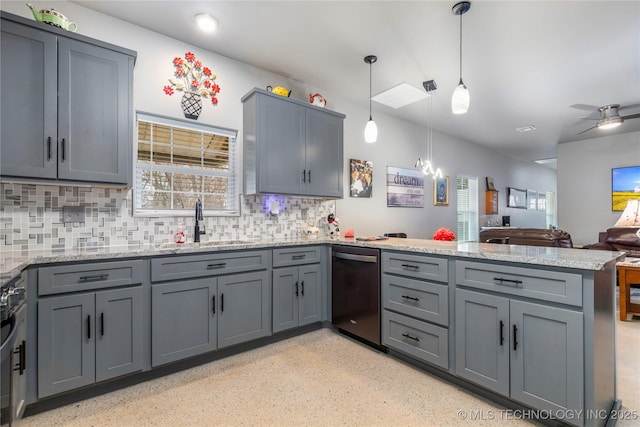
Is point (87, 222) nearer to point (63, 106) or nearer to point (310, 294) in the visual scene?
point (63, 106)

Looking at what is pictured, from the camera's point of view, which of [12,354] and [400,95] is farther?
[400,95]

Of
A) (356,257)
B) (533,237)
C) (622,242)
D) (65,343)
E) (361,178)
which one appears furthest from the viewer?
(622,242)

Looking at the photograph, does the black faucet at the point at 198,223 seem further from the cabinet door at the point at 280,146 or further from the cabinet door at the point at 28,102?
the cabinet door at the point at 28,102

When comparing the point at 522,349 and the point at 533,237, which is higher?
the point at 533,237

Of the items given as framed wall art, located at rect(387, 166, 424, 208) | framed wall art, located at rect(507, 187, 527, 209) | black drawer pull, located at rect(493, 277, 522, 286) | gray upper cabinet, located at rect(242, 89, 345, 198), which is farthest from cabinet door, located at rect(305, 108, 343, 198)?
framed wall art, located at rect(507, 187, 527, 209)

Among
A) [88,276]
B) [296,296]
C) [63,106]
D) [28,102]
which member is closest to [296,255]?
[296,296]

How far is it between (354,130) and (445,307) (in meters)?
2.97

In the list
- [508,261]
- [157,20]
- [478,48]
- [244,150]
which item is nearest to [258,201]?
[244,150]

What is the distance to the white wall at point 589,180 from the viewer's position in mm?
5926

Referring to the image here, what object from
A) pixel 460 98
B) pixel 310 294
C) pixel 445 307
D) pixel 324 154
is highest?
pixel 460 98

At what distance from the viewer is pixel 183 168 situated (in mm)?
2965

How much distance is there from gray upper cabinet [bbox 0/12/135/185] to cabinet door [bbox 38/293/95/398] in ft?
2.77

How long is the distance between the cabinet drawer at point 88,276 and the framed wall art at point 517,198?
8217mm

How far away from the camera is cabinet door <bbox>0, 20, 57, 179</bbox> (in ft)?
6.13
